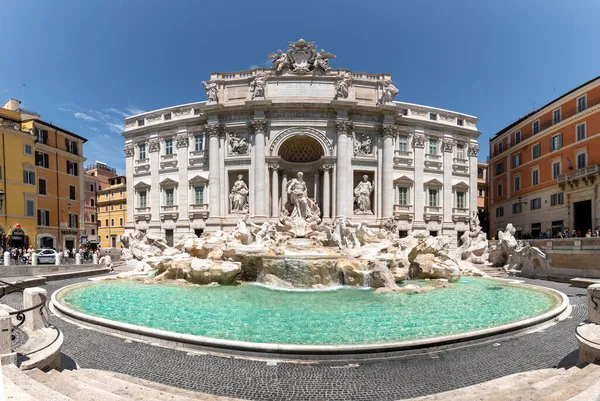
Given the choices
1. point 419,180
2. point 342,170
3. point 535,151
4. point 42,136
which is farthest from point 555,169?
point 42,136

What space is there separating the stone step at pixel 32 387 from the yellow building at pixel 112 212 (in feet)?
170

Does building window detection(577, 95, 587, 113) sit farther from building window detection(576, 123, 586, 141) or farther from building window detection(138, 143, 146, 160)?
building window detection(138, 143, 146, 160)

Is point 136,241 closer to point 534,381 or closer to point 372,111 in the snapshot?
point 372,111

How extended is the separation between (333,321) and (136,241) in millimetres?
21110

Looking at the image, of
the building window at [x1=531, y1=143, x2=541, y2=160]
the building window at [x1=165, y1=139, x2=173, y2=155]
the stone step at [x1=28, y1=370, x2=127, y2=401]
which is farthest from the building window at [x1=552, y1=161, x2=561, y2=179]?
the building window at [x1=165, y1=139, x2=173, y2=155]

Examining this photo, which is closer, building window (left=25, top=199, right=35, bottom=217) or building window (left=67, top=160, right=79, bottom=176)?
building window (left=25, top=199, right=35, bottom=217)

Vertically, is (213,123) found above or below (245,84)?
below

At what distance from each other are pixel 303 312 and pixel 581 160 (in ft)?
95.6

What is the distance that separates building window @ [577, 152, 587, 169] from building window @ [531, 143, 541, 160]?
13.8 ft

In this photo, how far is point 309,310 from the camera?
9.91 m

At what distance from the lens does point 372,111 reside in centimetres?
2673

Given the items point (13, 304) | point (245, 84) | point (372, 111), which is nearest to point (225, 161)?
point (245, 84)

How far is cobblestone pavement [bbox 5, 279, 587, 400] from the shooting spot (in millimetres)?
4992

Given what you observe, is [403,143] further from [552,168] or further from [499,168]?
[499,168]
